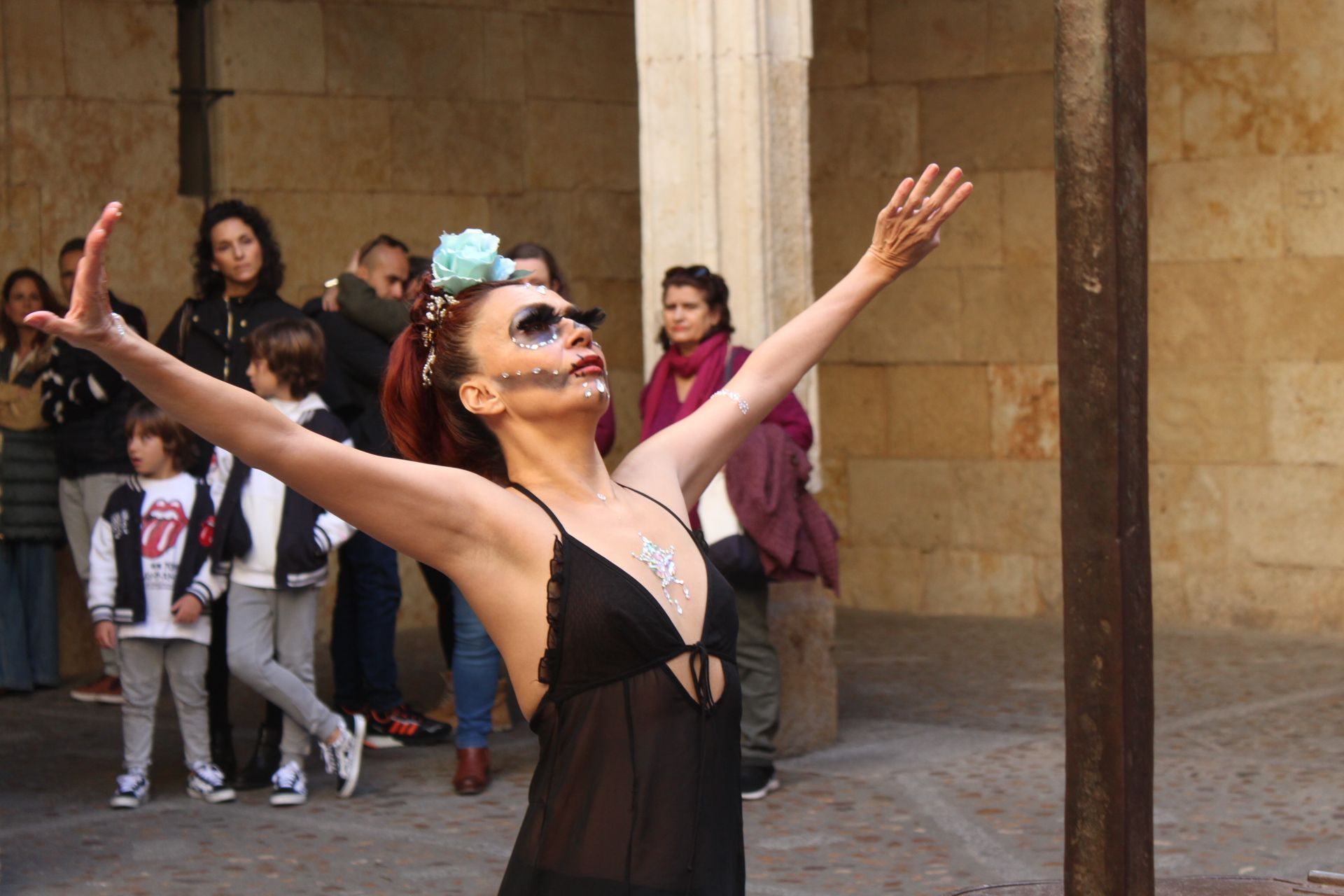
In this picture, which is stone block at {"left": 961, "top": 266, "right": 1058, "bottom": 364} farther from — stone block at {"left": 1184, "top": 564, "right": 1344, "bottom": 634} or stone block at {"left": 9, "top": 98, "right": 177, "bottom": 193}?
stone block at {"left": 9, "top": 98, "right": 177, "bottom": 193}

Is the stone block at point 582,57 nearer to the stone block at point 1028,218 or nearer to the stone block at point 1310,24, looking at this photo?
the stone block at point 1028,218

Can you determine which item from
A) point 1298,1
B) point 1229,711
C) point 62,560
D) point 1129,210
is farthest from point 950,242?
point 1129,210

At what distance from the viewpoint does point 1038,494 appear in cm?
946

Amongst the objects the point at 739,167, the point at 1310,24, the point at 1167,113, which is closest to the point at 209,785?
the point at 739,167

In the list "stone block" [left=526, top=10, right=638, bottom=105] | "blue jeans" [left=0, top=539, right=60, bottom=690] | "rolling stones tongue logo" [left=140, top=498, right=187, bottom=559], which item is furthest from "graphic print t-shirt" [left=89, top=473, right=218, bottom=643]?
"stone block" [left=526, top=10, right=638, bottom=105]

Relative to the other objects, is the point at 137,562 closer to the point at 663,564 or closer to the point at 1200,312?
the point at 663,564

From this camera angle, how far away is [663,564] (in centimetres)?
270

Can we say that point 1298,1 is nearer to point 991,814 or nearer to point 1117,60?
point 991,814

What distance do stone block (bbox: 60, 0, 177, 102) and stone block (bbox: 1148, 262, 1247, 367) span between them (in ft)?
15.6

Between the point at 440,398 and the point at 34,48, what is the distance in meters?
6.42

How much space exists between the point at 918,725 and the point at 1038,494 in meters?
2.73

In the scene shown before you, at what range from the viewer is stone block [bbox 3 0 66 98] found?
8.46 metres

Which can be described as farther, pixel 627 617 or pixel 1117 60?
pixel 627 617

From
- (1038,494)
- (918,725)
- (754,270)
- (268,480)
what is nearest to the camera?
(268,480)
